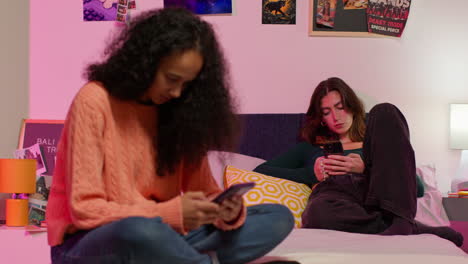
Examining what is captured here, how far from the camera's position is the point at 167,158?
1.53m

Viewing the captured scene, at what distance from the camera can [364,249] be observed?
1.74m

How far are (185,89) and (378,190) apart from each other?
3.09 ft

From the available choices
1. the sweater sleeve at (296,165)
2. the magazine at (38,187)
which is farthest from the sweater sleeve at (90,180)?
the magazine at (38,187)

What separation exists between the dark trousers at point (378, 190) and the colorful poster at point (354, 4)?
0.95 metres

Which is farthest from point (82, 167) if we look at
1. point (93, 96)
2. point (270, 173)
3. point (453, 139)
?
point (453, 139)

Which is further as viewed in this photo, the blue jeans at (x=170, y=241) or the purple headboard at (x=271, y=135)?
the purple headboard at (x=271, y=135)

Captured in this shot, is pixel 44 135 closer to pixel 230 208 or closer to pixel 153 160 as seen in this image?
pixel 153 160

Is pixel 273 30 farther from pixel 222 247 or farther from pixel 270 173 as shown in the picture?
pixel 222 247

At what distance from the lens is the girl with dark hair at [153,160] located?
131cm

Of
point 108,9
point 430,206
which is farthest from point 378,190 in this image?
point 108,9

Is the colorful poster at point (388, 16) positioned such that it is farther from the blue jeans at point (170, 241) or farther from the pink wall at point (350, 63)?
the blue jeans at point (170, 241)

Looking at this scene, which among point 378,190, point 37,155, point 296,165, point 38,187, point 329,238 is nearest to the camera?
point 329,238

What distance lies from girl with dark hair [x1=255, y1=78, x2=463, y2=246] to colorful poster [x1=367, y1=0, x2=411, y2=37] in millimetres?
564

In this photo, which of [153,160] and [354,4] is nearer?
[153,160]
